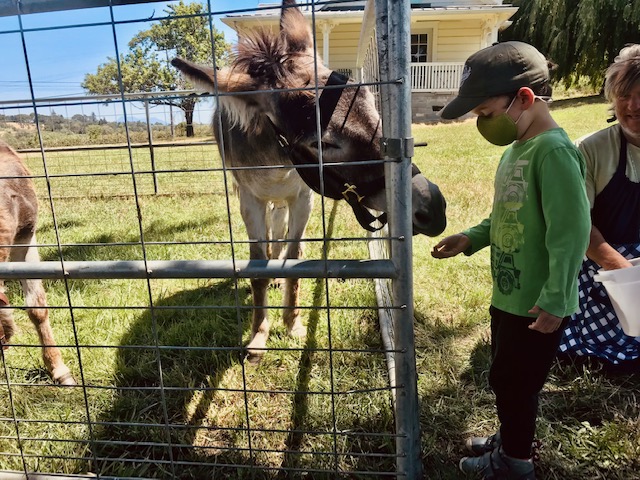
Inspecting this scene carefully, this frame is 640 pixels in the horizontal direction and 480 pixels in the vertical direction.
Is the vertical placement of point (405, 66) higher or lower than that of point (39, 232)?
higher

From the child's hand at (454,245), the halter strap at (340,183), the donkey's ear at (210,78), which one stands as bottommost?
the child's hand at (454,245)

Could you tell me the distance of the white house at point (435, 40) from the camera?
53.6 ft

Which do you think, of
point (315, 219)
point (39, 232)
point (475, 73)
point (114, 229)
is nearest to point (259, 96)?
point (475, 73)

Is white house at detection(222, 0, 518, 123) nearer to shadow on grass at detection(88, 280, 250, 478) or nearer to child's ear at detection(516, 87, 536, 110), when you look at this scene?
shadow on grass at detection(88, 280, 250, 478)

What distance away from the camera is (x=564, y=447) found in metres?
2.06

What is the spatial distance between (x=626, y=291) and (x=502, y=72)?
999 millimetres

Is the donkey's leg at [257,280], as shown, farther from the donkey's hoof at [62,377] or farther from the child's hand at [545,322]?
the child's hand at [545,322]

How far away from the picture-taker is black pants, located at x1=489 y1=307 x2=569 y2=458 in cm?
167

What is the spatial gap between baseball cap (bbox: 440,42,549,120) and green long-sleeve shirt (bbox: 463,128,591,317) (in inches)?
8.0

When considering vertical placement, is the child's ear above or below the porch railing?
below

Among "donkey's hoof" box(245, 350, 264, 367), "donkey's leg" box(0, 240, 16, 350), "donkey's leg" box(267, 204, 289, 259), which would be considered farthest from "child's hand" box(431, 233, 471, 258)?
"donkey's leg" box(267, 204, 289, 259)

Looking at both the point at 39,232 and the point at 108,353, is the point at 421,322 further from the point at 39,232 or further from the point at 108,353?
the point at 39,232

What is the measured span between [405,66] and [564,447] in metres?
1.85

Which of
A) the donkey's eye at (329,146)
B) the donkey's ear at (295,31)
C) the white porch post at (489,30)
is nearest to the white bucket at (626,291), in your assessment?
the donkey's eye at (329,146)
